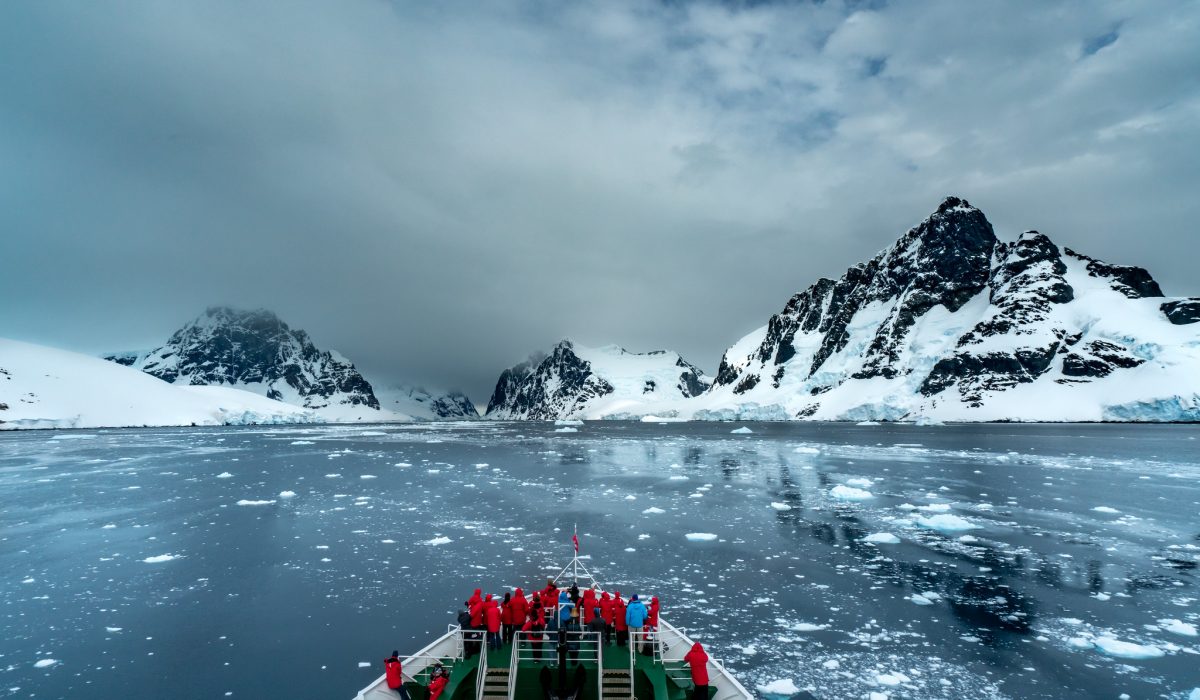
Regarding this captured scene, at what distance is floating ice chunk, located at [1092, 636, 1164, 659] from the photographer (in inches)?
541

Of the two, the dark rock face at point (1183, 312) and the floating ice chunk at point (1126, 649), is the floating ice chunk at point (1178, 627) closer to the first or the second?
the floating ice chunk at point (1126, 649)

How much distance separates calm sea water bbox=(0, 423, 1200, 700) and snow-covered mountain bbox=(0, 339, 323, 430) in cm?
13959

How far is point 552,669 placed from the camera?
12.8 meters

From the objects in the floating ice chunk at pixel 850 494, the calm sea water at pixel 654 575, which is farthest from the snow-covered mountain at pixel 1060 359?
the floating ice chunk at pixel 850 494

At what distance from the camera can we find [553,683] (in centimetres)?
1234

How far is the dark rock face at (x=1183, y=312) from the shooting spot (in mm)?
157250

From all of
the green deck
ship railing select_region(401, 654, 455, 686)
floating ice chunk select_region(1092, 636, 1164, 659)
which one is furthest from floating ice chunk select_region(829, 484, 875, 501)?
ship railing select_region(401, 654, 455, 686)

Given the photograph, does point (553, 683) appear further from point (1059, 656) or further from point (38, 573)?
point (38, 573)

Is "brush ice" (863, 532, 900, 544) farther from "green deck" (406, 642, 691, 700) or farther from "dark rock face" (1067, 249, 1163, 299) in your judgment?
"dark rock face" (1067, 249, 1163, 299)

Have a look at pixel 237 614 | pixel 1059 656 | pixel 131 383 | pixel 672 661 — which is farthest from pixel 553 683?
pixel 131 383

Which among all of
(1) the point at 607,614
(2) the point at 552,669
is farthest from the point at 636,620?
(2) the point at 552,669

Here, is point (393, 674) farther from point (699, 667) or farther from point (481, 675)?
point (699, 667)

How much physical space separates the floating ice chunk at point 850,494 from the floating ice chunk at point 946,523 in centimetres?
647

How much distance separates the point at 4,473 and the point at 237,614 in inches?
2234
